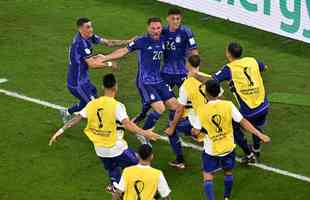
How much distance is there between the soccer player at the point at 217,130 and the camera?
12930 mm

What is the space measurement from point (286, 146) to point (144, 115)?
2.67m

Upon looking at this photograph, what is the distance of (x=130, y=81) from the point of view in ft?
62.8

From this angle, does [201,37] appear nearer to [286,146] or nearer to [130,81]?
[130,81]

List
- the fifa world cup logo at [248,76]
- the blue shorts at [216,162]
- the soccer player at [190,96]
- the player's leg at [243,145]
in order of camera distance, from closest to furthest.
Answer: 1. the blue shorts at [216,162]
2. the soccer player at [190,96]
3. the fifa world cup logo at [248,76]
4. the player's leg at [243,145]

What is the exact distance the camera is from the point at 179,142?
15.2 meters

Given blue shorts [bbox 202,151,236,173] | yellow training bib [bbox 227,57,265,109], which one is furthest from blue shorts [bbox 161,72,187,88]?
blue shorts [bbox 202,151,236,173]

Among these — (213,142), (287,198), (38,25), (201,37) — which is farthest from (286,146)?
(38,25)

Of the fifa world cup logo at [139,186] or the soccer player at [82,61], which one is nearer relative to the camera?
the fifa world cup logo at [139,186]

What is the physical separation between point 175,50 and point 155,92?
1.02 metres

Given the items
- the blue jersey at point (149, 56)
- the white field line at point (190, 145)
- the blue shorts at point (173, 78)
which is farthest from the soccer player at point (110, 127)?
the blue shorts at point (173, 78)

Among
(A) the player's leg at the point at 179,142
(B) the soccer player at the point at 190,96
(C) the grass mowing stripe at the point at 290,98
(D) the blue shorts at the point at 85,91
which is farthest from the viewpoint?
(C) the grass mowing stripe at the point at 290,98

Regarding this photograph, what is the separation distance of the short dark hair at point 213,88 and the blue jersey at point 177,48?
3.51 metres

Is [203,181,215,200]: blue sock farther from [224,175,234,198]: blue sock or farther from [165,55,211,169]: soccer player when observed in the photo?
[165,55,211,169]: soccer player

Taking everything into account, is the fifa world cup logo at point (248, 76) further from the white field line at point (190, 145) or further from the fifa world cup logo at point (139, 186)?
the fifa world cup logo at point (139, 186)
